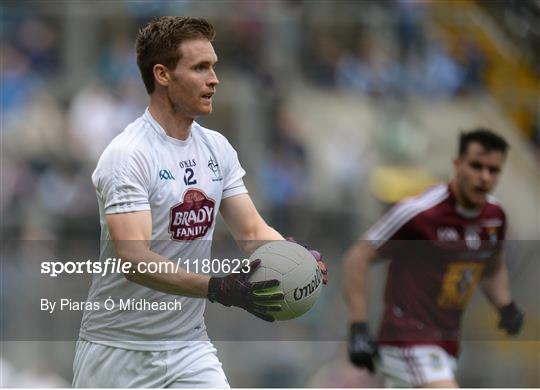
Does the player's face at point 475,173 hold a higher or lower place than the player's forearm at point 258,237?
higher

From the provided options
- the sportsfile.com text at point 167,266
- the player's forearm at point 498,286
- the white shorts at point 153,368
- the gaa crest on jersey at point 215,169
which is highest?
the gaa crest on jersey at point 215,169

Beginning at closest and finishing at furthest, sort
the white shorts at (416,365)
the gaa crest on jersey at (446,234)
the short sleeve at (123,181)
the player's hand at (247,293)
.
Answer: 1. the player's hand at (247,293)
2. the short sleeve at (123,181)
3. the white shorts at (416,365)
4. the gaa crest on jersey at (446,234)

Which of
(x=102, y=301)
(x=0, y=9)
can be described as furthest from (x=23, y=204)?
(x=102, y=301)

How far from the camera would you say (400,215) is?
8.00m

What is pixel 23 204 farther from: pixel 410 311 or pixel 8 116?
pixel 410 311

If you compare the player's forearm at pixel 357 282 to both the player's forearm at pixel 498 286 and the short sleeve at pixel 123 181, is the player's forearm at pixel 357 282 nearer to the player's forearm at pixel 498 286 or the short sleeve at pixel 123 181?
the player's forearm at pixel 498 286

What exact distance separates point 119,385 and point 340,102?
948 cm

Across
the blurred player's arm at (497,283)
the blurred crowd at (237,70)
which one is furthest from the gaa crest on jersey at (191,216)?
the blurred crowd at (237,70)

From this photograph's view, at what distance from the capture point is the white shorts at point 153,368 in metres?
5.90

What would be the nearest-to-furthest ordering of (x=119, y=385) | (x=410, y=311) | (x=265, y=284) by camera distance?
(x=265, y=284) < (x=119, y=385) < (x=410, y=311)

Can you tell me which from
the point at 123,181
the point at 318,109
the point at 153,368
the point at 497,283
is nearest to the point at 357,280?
the point at 497,283

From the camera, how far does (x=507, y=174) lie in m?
15.1

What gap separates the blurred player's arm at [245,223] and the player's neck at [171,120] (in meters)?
0.41

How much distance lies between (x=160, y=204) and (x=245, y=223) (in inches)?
20.0
